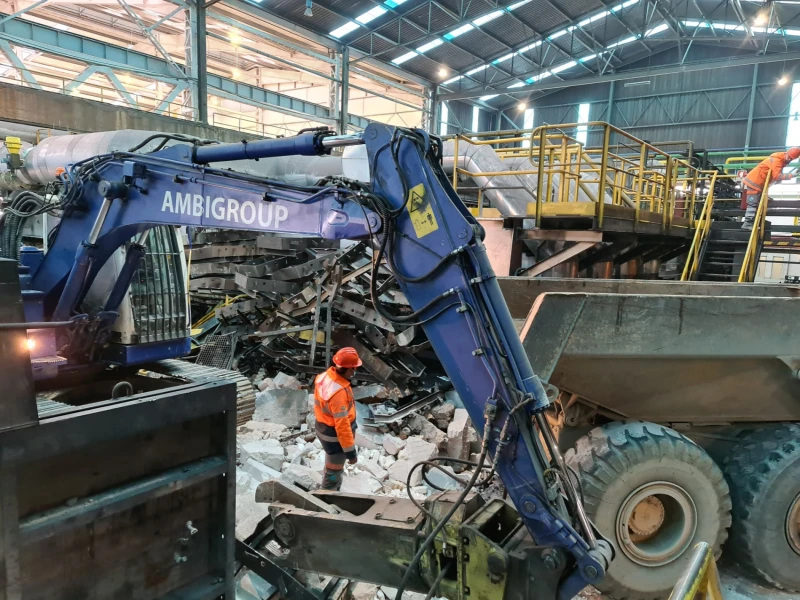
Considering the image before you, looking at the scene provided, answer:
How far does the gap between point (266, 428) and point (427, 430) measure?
211 centimetres

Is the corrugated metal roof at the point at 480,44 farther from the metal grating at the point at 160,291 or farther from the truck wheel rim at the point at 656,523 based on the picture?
the truck wheel rim at the point at 656,523

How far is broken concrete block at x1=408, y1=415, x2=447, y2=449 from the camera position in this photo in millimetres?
6955

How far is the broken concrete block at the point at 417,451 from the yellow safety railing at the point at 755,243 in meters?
5.99

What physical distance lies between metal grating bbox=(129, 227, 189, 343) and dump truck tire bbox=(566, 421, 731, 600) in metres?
3.12

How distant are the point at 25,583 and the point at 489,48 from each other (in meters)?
24.2

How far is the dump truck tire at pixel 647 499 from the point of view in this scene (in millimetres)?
3723

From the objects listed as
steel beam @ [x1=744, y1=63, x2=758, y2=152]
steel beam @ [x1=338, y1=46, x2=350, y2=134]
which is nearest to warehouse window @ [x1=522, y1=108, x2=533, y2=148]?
steel beam @ [x1=744, y1=63, x2=758, y2=152]

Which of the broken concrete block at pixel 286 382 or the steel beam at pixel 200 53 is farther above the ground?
the steel beam at pixel 200 53

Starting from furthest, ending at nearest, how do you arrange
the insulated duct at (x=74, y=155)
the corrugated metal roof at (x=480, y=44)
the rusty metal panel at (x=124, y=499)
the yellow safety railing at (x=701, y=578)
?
the corrugated metal roof at (x=480, y=44)
the insulated duct at (x=74, y=155)
the yellow safety railing at (x=701, y=578)
the rusty metal panel at (x=124, y=499)

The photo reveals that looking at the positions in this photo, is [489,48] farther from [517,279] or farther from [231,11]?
[517,279]

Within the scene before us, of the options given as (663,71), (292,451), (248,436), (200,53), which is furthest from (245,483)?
(663,71)

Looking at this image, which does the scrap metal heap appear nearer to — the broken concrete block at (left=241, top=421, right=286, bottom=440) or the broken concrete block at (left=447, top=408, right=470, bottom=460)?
the broken concrete block at (left=447, top=408, right=470, bottom=460)

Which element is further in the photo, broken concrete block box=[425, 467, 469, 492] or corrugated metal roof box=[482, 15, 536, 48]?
corrugated metal roof box=[482, 15, 536, 48]

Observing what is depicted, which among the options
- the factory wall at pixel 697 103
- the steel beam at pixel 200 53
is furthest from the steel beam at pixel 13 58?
the factory wall at pixel 697 103
